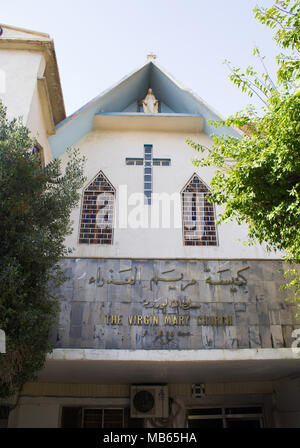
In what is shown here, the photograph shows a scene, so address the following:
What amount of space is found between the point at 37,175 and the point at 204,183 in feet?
16.6

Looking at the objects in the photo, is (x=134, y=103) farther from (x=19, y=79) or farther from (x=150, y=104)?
(x=19, y=79)

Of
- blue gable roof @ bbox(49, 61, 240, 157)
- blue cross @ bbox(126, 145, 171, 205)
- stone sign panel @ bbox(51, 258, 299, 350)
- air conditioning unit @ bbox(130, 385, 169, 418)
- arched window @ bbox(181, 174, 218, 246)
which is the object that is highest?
blue gable roof @ bbox(49, 61, 240, 157)

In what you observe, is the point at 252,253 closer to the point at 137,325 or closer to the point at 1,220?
the point at 137,325

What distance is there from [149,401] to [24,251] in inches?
204

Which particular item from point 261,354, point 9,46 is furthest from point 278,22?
point 9,46

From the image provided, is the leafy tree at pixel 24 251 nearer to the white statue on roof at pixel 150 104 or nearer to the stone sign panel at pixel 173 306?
the stone sign panel at pixel 173 306

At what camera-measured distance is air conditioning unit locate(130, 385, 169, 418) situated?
8031 mm

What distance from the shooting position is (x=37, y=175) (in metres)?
5.66

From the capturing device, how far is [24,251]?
5098mm

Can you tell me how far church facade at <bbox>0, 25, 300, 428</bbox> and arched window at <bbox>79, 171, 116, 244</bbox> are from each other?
3 cm

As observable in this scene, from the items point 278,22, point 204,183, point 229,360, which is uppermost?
point 204,183

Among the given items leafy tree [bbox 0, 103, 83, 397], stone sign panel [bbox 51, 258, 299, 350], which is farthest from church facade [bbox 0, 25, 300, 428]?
leafy tree [bbox 0, 103, 83, 397]
